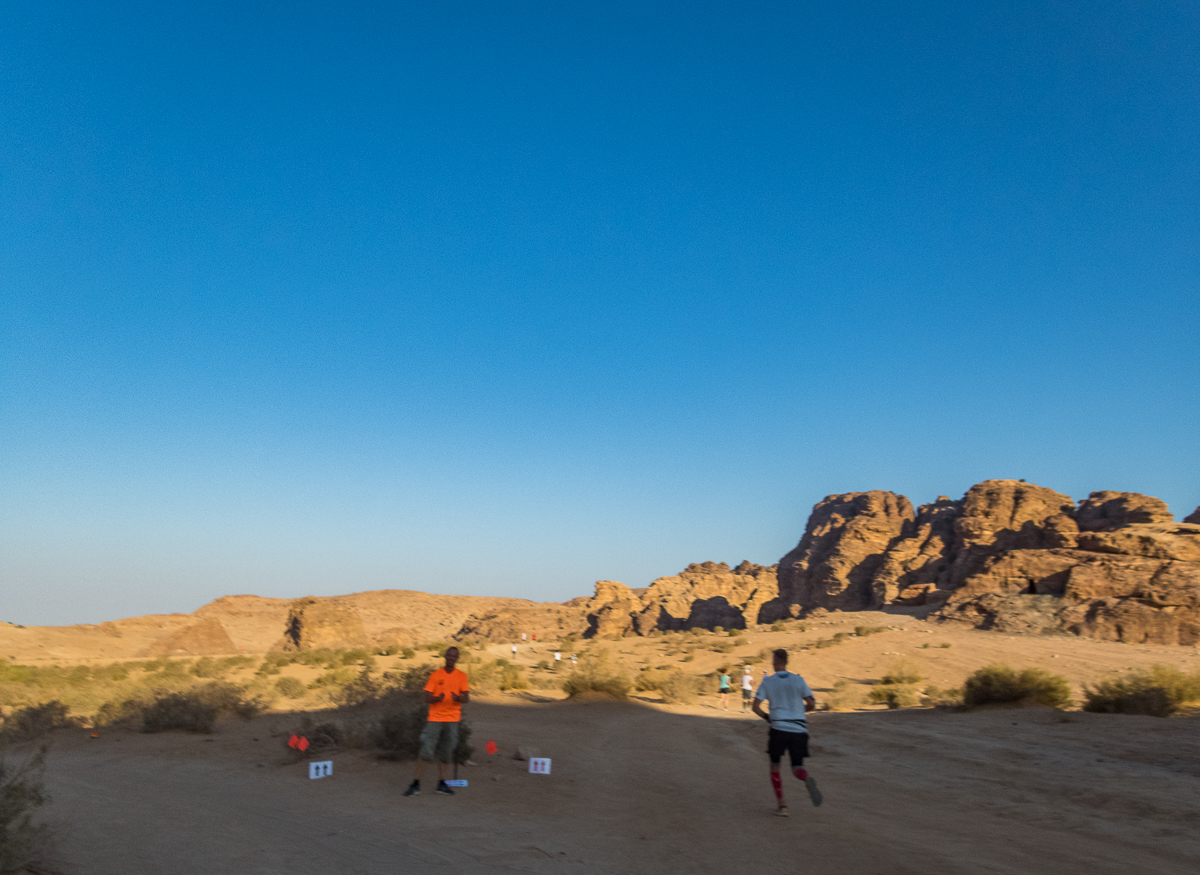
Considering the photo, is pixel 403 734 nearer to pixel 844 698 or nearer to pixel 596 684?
pixel 596 684

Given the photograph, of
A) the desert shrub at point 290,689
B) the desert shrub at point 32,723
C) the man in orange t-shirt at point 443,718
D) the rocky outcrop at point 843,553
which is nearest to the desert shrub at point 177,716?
the desert shrub at point 32,723

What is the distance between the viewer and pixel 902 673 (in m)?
24.6

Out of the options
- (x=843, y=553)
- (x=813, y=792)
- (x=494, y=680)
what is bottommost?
(x=494, y=680)

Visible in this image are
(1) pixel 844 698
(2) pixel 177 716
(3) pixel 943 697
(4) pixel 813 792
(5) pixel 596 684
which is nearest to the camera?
(4) pixel 813 792

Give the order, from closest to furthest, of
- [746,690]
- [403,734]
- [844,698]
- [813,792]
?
[813,792], [403,734], [746,690], [844,698]

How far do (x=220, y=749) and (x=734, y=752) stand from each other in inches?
348

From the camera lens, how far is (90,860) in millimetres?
5211

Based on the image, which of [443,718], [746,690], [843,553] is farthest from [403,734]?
[843,553]

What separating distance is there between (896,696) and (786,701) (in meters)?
14.6

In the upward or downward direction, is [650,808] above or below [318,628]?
below

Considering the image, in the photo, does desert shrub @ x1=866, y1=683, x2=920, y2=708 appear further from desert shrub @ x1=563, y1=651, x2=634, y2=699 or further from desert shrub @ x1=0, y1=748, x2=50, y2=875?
desert shrub @ x1=0, y1=748, x2=50, y2=875

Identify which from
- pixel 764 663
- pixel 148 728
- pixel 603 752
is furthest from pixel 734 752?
pixel 764 663

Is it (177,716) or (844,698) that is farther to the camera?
(844,698)

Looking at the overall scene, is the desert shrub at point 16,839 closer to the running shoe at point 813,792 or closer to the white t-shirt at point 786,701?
the white t-shirt at point 786,701
